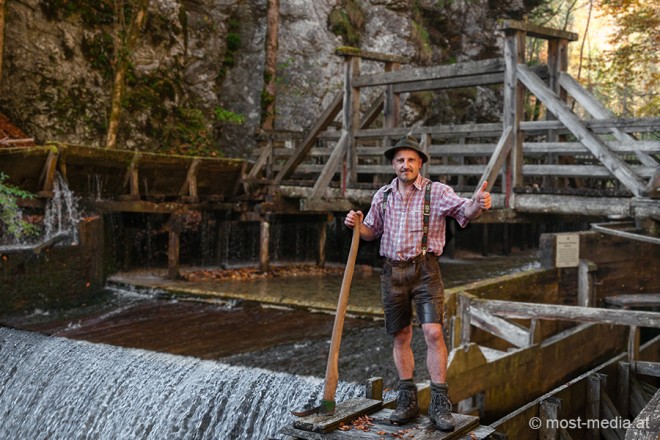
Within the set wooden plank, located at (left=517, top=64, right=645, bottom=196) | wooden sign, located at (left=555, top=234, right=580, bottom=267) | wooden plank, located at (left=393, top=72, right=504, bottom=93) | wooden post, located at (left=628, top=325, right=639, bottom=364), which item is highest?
wooden plank, located at (left=393, top=72, right=504, bottom=93)

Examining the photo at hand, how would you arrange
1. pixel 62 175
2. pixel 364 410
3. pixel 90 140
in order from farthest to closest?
pixel 90 140 < pixel 62 175 < pixel 364 410

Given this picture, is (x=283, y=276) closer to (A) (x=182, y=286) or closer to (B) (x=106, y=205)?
(A) (x=182, y=286)

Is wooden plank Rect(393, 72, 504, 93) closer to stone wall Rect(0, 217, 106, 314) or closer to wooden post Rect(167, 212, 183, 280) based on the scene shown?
wooden post Rect(167, 212, 183, 280)

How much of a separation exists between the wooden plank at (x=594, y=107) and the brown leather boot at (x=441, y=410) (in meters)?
7.28

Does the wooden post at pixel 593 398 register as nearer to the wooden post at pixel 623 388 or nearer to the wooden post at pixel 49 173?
the wooden post at pixel 623 388

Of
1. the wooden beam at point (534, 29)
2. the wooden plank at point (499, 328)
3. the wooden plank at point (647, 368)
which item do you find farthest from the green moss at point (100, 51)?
the wooden plank at point (647, 368)

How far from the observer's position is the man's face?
4516 mm

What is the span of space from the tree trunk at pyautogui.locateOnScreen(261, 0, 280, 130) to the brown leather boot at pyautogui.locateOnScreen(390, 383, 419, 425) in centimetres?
1786

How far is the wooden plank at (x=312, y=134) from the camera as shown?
15000mm

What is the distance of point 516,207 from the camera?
11.8 m

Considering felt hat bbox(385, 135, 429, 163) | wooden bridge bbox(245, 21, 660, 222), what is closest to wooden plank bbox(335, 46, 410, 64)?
wooden bridge bbox(245, 21, 660, 222)

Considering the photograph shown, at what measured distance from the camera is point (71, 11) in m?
19.2

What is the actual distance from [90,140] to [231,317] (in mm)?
9493

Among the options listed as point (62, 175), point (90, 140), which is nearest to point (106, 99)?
point (90, 140)
